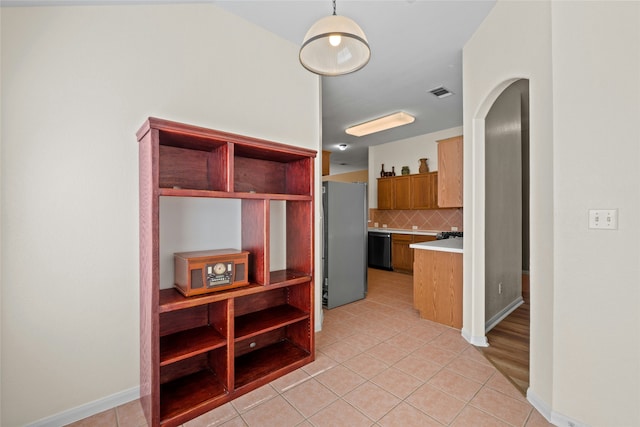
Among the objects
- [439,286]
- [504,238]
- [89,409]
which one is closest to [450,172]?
[504,238]

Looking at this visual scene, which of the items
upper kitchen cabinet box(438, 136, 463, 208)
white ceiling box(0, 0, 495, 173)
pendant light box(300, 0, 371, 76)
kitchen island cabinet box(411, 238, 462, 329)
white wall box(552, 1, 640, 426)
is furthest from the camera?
upper kitchen cabinet box(438, 136, 463, 208)

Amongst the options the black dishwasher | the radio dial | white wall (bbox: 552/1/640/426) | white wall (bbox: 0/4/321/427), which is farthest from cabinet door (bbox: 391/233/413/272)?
white wall (bbox: 0/4/321/427)

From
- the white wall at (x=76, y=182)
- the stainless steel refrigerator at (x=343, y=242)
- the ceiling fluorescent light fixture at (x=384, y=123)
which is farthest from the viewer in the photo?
the ceiling fluorescent light fixture at (x=384, y=123)

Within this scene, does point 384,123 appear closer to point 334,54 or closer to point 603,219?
point 334,54

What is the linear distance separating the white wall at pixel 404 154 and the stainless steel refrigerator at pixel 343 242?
2.66m

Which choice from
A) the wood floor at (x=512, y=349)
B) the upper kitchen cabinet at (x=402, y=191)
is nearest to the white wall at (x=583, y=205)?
the wood floor at (x=512, y=349)

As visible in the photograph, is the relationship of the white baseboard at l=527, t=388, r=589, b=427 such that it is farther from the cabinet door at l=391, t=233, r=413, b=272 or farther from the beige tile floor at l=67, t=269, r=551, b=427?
the cabinet door at l=391, t=233, r=413, b=272

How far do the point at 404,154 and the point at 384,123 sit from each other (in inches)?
68.3

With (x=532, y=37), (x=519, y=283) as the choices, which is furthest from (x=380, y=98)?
(x=519, y=283)

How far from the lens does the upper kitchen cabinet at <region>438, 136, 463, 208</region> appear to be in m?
3.45

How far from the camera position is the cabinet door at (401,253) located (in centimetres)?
594

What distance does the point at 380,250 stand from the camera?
650 centimetres

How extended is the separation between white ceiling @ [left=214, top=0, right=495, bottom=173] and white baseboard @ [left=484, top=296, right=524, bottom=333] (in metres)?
2.92

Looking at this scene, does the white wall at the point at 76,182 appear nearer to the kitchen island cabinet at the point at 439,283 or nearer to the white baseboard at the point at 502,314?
the kitchen island cabinet at the point at 439,283
